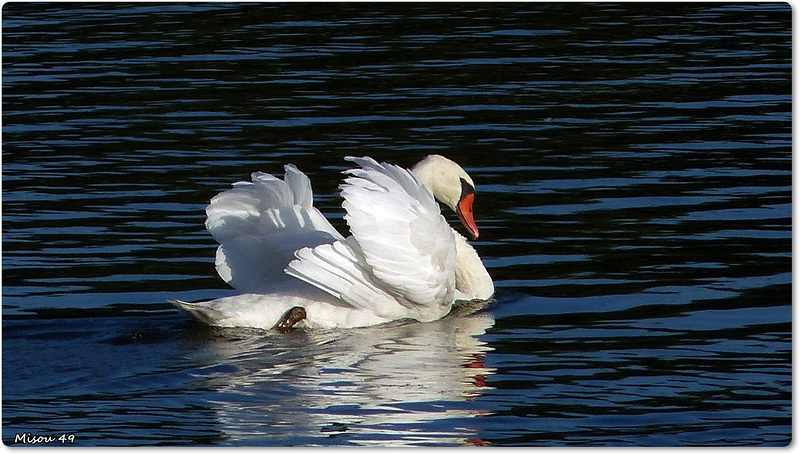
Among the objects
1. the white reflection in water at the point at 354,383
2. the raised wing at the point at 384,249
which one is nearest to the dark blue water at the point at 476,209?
the white reflection in water at the point at 354,383

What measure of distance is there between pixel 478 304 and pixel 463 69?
820cm

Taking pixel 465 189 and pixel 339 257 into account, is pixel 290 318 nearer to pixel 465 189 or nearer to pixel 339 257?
pixel 339 257

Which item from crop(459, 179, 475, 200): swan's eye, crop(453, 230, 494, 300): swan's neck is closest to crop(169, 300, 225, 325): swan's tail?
crop(453, 230, 494, 300): swan's neck

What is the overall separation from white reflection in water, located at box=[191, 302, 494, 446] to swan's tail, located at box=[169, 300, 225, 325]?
0.14 meters

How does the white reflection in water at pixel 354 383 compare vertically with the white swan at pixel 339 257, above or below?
below

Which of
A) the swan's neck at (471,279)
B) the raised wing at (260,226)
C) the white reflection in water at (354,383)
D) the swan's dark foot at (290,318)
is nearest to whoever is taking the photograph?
the white reflection in water at (354,383)

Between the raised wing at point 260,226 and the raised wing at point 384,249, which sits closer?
the raised wing at point 384,249

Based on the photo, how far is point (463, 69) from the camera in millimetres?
18609

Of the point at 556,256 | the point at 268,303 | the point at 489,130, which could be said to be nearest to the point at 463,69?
the point at 489,130

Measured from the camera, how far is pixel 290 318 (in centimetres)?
970

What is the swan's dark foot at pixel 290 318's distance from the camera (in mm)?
9695

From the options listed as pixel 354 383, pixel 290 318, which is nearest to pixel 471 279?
pixel 290 318

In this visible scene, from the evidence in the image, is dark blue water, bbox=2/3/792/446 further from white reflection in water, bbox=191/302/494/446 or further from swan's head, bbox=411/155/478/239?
swan's head, bbox=411/155/478/239

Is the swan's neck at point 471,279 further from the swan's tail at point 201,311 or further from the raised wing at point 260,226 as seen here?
the swan's tail at point 201,311
